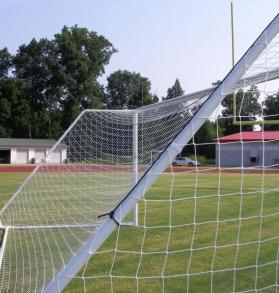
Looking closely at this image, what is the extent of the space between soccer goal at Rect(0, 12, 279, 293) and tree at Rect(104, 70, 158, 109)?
196ft

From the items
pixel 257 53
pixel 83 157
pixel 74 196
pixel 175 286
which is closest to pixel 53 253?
pixel 175 286

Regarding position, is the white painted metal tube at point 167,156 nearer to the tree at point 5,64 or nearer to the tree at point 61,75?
the tree at point 61,75

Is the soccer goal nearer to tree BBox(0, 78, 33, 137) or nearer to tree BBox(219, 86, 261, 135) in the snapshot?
tree BBox(219, 86, 261, 135)

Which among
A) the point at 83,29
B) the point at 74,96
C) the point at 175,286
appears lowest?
the point at 175,286

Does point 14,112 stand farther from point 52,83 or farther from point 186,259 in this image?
point 186,259

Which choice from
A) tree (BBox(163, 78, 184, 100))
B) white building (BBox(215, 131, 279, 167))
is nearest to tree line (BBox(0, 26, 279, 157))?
tree (BBox(163, 78, 184, 100))

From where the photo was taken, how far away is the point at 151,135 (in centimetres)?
1003

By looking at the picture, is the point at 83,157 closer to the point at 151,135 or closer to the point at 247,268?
the point at 151,135

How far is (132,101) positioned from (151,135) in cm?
6521

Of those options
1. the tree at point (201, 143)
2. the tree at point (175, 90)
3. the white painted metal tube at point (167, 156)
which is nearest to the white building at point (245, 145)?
the tree at point (201, 143)

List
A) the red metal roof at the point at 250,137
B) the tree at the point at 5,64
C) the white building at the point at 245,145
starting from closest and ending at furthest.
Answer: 1. the white building at the point at 245,145
2. the red metal roof at the point at 250,137
3. the tree at the point at 5,64

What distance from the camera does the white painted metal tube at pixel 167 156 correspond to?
3127 millimetres

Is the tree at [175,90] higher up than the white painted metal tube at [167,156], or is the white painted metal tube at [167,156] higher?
the tree at [175,90]

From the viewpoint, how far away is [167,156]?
124 inches
